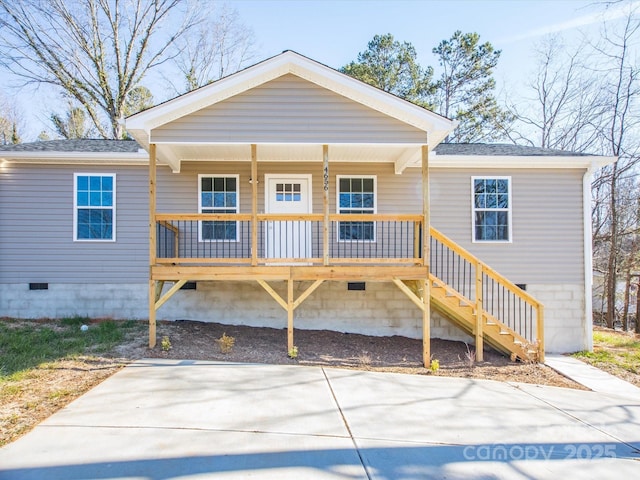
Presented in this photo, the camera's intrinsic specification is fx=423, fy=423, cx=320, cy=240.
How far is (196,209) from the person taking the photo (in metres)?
9.31

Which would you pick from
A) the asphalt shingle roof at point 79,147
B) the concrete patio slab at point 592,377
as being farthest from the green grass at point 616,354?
the asphalt shingle roof at point 79,147

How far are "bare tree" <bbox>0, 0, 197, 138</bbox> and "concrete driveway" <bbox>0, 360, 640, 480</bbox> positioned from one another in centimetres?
1485

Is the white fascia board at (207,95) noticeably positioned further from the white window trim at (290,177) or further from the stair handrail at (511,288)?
the stair handrail at (511,288)

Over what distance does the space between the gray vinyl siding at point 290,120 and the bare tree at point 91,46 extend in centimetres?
1144

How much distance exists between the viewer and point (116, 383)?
5.55 metres

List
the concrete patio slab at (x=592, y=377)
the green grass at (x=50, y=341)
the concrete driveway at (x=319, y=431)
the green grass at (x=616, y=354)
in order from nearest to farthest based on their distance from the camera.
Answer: the concrete driveway at (x=319, y=431) < the green grass at (x=50, y=341) < the concrete patio slab at (x=592, y=377) < the green grass at (x=616, y=354)

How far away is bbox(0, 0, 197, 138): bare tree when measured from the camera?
56.3 feet

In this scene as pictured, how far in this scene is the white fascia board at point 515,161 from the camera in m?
9.38

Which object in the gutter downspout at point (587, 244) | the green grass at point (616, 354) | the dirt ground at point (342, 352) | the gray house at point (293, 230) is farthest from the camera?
the gutter downspout at point (587, 244)

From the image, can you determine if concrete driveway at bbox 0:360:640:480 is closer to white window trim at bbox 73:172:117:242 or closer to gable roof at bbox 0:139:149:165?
white window trim at bbox 73:172:117:242

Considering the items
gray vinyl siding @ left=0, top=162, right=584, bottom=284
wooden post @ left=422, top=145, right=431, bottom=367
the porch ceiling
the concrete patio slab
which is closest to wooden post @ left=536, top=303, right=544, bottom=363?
the concrete patio slab

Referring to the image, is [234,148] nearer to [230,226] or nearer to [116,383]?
[230,226]

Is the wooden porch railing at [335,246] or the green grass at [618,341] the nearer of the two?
the wooden porch railing at [335,246]

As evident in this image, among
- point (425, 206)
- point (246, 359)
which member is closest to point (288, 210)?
point (425, 206)
